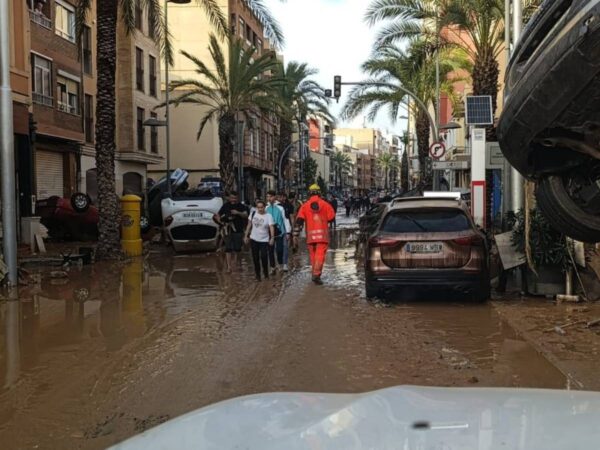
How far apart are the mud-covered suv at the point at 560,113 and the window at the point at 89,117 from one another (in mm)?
27736

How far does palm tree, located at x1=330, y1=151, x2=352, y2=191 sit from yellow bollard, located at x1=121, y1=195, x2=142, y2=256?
11105cm

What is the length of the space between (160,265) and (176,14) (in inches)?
1444

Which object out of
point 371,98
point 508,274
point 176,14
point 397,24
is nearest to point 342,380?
point 508,274

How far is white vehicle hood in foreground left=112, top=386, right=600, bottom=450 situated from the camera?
213 cm

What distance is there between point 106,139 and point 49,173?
1229cm

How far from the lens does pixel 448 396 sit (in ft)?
9.35

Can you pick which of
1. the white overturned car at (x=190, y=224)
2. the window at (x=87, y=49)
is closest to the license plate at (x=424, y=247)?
the white overturned car at (x=190, y=224)

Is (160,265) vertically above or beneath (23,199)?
beneath

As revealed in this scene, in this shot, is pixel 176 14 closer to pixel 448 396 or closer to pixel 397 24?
pixel 397 24

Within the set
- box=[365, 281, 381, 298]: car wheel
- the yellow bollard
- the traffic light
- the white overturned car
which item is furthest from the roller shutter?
box=[365, 281, 381, 298]: car wheel

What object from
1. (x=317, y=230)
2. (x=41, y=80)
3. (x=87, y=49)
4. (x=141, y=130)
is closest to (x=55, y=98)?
(x=41, y=80)

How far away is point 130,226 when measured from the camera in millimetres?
17203

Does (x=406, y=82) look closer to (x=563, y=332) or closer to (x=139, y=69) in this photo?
(x=139, y=69)

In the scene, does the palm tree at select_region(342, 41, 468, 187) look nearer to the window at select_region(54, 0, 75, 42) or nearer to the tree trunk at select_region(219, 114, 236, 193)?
the tree trunk at select_region(219, 114, 236, 193)
